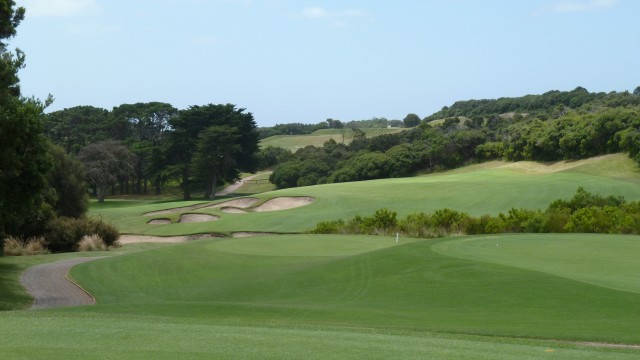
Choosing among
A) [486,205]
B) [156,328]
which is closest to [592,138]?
[486,205]

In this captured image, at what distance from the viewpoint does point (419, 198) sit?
55.2m

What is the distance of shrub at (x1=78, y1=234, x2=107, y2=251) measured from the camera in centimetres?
3944

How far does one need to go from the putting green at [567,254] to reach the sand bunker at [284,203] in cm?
3237

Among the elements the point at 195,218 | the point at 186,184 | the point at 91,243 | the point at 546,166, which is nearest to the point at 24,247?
the point at 91,243

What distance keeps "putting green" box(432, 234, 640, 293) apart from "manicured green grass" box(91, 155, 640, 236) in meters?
23.0

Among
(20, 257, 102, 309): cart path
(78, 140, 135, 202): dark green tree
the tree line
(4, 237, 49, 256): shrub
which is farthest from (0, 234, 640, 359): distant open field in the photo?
(78, 140, 135, 202): dark green tree

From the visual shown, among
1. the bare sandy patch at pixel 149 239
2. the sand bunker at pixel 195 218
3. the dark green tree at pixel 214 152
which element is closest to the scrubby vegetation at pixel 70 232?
the bare sandy patch at pixel 149 239

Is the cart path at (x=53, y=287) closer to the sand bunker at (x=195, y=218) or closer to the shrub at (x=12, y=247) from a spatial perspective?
the shrub at (x=12, y=247)

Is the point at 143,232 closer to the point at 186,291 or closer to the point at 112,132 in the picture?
the point at 186,291

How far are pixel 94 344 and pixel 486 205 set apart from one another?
44.0 metres

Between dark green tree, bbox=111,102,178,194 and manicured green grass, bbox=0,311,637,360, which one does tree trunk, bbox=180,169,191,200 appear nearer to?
dark green tree, bbox=111,102,178,194

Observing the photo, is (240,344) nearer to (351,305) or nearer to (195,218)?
(351,305)

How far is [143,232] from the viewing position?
51500 mm

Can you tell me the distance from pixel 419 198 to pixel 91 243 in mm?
25990
